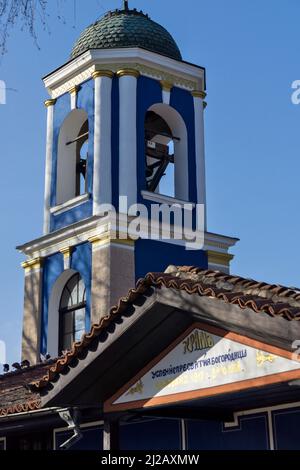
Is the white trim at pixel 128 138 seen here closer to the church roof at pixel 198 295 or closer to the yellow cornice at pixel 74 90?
the yellow cornice at pixel 74 90

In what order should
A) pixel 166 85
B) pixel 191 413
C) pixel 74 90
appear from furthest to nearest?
pixel 74 90 → pixel 166 85 → pixel 191 413

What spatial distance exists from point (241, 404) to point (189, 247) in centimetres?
852

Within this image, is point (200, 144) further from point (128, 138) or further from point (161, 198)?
point (128, 138)

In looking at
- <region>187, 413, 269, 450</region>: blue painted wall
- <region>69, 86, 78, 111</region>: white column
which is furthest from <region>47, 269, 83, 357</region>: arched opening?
<region>187, 413, 269, 450</region>: blue painted wall

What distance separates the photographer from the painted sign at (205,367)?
7320 millimetres

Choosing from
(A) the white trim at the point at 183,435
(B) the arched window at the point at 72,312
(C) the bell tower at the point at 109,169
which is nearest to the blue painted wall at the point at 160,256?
(C) the bell tower at the point at 109,169

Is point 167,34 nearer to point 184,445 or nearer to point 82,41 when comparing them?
point 82,41

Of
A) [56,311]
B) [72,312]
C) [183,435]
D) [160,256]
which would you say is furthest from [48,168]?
[183,435]

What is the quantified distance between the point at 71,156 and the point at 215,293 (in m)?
11.0

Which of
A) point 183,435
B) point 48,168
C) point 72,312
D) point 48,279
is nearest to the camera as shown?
point 183,435

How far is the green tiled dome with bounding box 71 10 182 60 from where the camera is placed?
17.7 meters

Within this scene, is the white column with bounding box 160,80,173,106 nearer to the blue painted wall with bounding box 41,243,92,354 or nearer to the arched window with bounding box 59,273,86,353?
the blue painted wall with bounding box 41,243,92,354

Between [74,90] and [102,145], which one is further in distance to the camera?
[74,90]

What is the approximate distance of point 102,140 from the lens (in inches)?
656
